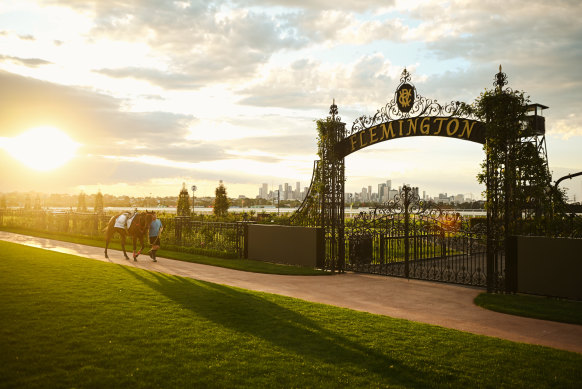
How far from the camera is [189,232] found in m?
18.8

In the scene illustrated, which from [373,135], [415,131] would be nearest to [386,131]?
[373,135]

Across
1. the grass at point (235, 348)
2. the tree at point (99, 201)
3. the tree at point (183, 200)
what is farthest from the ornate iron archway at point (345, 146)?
the tree at point (99, 201)

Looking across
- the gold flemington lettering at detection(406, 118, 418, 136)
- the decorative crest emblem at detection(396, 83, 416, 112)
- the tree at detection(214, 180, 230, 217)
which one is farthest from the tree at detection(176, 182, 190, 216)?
the gold flemington lettering at detection(406, 118, 418, 136)

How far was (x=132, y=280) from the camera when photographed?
35.4ft

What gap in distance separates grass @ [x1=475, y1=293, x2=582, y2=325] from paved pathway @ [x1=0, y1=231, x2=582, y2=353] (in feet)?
0.81

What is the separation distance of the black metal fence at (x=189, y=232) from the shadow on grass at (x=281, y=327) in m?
5.81

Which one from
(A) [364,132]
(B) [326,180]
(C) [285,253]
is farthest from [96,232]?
(A) [364,132]

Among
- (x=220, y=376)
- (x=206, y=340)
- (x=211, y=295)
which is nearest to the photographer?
(x=220, y=376)

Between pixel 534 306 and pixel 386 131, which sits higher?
pixel 386 131

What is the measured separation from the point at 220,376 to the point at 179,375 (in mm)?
478

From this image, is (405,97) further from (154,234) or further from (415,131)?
(154,234)

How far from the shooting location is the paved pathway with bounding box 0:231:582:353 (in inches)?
285

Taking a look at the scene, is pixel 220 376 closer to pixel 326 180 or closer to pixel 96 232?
pixel 326 180

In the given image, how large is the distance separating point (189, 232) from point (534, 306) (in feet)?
45.2
